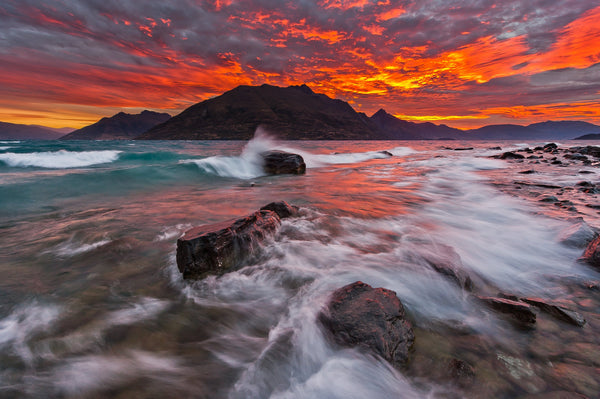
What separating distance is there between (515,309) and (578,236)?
3397 millimetres

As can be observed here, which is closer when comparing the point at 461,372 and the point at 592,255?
the point at 461,372

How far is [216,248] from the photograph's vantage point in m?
3.51

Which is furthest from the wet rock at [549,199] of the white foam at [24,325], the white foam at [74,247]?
the white foam at [74,247]

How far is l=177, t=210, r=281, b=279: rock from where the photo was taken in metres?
3.40

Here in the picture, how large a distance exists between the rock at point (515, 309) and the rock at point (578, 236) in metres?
2.96

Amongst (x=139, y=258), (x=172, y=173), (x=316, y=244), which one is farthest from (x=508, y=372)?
(x=172, y=173)

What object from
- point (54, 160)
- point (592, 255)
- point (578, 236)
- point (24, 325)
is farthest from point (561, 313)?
point (54, 160)

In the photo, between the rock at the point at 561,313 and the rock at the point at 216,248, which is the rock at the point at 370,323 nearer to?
the rock at the point at 561,313

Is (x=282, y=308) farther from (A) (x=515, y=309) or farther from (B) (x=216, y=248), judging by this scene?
(A) (x=515, y=309)

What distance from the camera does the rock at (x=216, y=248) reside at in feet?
11.2

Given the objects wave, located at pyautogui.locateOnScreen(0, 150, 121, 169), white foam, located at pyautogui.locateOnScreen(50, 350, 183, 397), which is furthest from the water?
wave, located at pyautogui.locateOnScreen(0, 150, 121, 169)

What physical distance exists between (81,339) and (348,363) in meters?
2.50

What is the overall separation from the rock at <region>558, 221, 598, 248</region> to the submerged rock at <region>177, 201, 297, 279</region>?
527cm

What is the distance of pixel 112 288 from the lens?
328cm
